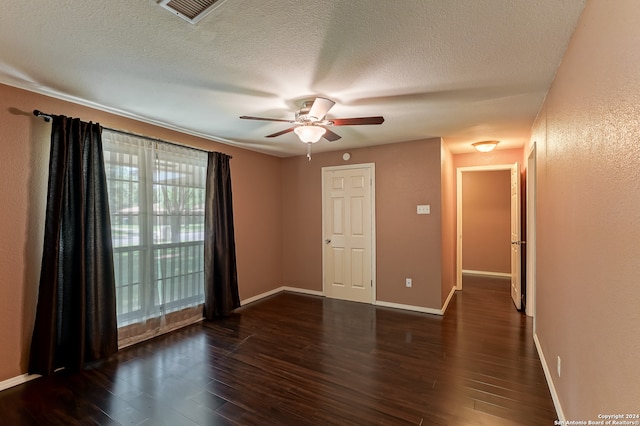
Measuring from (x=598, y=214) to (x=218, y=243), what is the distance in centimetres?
381

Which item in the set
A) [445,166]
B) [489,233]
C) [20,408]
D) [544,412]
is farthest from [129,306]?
[489,233]

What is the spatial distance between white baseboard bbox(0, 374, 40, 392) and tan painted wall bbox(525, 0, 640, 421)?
12.6 feet

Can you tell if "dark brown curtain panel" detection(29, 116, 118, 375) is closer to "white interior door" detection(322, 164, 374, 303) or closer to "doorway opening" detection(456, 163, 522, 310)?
"white interior door" detection(322, 164, 374, 303)

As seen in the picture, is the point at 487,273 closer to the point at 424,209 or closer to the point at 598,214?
the point at 424,209

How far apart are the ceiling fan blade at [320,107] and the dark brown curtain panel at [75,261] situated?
2073 mm

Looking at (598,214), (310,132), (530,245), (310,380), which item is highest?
(310,132)

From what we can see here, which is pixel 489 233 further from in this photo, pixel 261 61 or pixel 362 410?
pixel 261 61

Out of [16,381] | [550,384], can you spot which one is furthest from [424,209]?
[16,381]

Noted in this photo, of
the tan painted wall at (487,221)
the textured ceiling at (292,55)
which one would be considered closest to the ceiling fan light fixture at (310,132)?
the textured ceiling at (292,55)

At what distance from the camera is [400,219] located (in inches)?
173

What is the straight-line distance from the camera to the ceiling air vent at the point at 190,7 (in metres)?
1.47

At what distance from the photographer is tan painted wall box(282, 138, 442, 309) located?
4129 mm

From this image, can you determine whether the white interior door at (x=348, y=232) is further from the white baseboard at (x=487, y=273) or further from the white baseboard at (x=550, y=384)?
the white baseboard at (x=487, y=273)

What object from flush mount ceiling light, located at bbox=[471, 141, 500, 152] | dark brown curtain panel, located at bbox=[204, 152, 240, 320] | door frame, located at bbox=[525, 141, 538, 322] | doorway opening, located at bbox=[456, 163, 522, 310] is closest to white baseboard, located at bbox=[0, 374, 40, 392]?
dark brown curtain panel, located at bbox=[204, 152, 240, 320]
